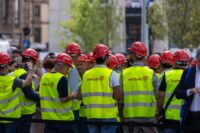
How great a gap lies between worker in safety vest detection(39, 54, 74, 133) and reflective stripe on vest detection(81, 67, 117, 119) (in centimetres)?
40

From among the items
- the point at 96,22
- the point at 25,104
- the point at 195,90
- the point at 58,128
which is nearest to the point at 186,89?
the point at 195,90

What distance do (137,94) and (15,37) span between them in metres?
52.7

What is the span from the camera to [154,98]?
1188cm

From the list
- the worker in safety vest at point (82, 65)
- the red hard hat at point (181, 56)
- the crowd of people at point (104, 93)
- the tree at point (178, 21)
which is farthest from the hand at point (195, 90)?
the tree at point (178, 21)

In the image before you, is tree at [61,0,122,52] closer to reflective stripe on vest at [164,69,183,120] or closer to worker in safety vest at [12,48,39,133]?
worker in safety vest at [12,48,39,133]

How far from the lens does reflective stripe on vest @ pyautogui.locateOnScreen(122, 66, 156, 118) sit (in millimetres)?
11812

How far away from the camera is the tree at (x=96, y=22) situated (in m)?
43.7

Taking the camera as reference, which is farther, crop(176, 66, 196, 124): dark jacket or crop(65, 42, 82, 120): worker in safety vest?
crop(65, 42, 82, 120): worker in safety vest

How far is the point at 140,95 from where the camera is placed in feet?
38.7

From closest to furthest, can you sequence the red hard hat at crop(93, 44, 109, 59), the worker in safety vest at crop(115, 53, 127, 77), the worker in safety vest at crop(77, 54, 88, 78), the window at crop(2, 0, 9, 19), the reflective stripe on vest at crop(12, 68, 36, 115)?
the red hard hat at crop(93, 44, 109, 59), the reflective stripe on vest at crop(12, 68, 36, 115), the worker in safety vest at crop(77, 54, 88, 78), the worker in safety vest at crop(115, 53, 127, 77), the window at crop(2, 0, 9, 19)

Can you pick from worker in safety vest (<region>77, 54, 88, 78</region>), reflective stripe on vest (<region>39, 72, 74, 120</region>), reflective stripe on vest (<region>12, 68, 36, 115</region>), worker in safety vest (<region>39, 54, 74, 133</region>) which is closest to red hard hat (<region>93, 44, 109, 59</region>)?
worker in safety vest (<region>39, 54, 74, 133</region>)

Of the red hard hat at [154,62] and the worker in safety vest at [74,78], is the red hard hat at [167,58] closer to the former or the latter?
the red hard hat at [154,62]

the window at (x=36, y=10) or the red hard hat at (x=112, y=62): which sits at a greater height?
the window at (x=36, y=10)

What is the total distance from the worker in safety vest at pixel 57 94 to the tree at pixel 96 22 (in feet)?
101
